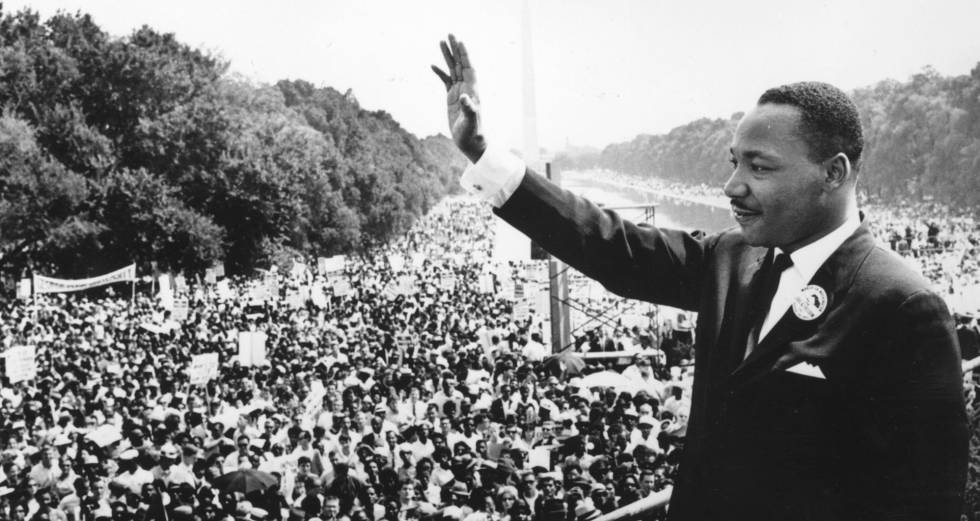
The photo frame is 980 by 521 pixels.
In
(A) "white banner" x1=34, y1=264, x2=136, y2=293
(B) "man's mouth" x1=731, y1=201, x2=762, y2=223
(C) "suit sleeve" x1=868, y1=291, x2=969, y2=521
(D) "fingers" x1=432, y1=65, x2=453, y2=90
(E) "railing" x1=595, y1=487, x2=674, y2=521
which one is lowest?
(A) "white banner" x1=34, y1=264, x2=136, y2=293

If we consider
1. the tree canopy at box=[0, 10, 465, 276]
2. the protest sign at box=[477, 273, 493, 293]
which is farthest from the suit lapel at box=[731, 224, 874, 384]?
the tree canopy at box=[0, 10, 465, 276]

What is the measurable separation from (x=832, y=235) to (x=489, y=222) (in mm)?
60159

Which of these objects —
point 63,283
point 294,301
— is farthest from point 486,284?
point 63,283

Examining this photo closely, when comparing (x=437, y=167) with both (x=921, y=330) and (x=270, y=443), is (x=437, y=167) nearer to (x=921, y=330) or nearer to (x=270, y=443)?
(x=270, y=443)

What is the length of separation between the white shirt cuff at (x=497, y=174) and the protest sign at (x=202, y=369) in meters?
11.6

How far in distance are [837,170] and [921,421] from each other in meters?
0.40

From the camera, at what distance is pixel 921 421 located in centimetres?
118

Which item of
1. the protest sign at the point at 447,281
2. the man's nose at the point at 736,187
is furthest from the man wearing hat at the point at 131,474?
the protest sign at the point at 447,281

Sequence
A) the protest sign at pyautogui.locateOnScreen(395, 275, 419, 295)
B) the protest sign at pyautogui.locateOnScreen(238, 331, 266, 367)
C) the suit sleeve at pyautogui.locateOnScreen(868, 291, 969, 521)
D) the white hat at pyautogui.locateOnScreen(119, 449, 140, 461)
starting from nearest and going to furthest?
the suit sleeve at pyautogui.locateOnScreen(868, 291, 969, 521) < the white hat at pyautogui.locateOnScreen(119, 449, 140, 461) < the protest sign at pyautogui.locateOnScreen(238, 331, 266, 367) < the protest sign at pyautogui.locateOnScreen(395, 275, 419, 295)

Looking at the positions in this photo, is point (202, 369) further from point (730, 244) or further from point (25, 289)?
point (25, 289)

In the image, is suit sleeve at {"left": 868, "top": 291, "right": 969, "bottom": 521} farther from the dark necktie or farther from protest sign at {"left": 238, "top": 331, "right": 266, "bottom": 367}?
protest sign at {"left": 238, "top": 331, "right": 266, "bottom": 367}

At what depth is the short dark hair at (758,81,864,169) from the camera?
1.32 metres

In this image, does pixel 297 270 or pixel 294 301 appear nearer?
pixel 294 301

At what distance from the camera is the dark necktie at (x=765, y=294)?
141 cm
